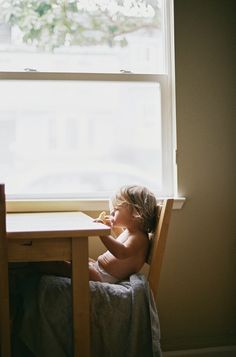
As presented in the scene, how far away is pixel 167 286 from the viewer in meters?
2.24

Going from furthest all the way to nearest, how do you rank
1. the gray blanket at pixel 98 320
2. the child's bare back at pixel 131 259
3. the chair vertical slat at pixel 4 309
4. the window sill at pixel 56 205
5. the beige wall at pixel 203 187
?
the beige wall at pixel 203 187
the window sill at pixel 56 205
the child's bare back at pixel 131 259
the gray blanket at pixel 98 320
the chair vertical slat at pixel 4 309

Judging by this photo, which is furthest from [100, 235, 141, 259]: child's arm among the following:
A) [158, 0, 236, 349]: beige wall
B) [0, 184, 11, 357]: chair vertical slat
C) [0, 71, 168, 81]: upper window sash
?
[0, 71, 168, 81]: upper window sash

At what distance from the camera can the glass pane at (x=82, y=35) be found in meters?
2.23

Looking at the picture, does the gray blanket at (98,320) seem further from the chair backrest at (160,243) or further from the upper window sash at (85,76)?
the upper window sash at (85,76)

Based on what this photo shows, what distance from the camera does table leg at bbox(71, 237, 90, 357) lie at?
153cm

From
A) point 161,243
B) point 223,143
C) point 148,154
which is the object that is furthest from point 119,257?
point 223,143

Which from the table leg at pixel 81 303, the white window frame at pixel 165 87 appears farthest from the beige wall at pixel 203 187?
the table leg at pixel 81 303

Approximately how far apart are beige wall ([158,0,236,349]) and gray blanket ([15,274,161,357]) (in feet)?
1.98

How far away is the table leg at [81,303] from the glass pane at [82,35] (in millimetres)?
1146

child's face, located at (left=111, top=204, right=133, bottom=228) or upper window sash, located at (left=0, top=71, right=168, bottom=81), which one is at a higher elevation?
upper window sash, located at (left=0, top=71, right=168, bottom=81)

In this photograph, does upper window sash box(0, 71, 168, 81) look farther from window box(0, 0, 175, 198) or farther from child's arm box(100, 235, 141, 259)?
child's arm box(100, 235, 141, 259)

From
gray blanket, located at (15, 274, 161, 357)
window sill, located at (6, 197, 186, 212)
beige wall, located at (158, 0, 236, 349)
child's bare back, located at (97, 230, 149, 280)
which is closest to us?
gray blanket, located at (15, 274, 161, 357)

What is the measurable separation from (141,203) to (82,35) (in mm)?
1006

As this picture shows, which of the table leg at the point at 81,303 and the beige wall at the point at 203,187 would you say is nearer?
the table leg at the point at 81,303
